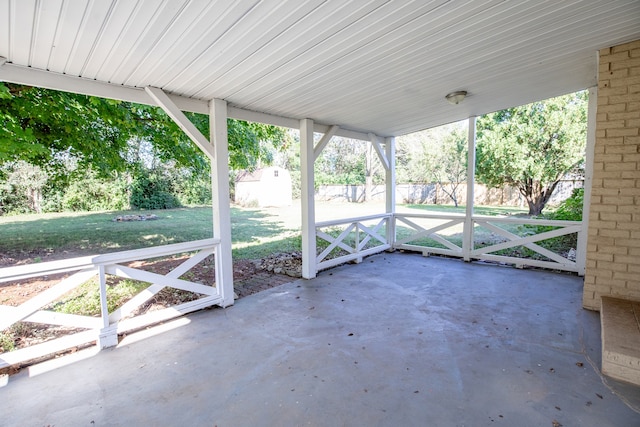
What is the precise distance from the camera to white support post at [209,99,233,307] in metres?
3.63

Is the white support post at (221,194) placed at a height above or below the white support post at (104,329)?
above

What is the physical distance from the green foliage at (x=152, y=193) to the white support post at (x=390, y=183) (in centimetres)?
1441

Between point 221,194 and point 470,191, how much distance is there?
446 cm

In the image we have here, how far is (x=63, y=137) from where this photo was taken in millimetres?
5098

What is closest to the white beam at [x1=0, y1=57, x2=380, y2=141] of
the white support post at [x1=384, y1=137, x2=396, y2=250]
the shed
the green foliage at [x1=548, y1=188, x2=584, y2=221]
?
the white support post at [x1=384, y1=137, x2=396, y2=250]

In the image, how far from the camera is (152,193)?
16.9 meters

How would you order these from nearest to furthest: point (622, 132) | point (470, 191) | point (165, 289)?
point (622, 132), point (165, 289), point (470, 191)

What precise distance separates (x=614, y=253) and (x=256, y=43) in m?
4.11

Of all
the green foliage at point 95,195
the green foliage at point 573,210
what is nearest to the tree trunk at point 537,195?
the green foliage at point 573,210

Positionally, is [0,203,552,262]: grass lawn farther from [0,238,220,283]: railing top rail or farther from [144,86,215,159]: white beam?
[144,86,215,159]: white beam

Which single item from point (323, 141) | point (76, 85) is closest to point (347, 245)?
point (323, 141)

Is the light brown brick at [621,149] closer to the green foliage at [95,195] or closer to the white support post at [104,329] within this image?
the white support post at [104,329]

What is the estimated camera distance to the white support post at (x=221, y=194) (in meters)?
3.63

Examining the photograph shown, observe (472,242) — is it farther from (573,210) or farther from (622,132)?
(622,132)
